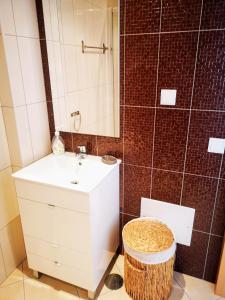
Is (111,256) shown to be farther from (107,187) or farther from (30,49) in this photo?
(30,49)

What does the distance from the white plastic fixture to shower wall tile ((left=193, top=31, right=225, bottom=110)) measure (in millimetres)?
685

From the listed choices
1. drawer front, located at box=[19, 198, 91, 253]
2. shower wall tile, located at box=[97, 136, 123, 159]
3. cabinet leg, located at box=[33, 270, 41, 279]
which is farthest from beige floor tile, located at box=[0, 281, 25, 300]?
shower wall tile, located at box=[97, 136, 123, 159]

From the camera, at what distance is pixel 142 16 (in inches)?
52.6

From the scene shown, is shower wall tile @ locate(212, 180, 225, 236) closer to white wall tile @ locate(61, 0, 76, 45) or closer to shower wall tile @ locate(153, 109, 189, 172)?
shower wall tile @ locate(153, 109, 189, 172)

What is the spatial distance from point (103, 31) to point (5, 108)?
0.76m

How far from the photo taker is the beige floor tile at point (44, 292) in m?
1.61

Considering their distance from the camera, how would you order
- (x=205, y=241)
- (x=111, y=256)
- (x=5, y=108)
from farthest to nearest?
(x=111, y=256)
(x=205, y=241)
(x=5, y=108)

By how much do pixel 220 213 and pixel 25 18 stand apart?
1683 millimetres

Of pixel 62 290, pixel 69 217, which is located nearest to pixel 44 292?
pixel 62 290

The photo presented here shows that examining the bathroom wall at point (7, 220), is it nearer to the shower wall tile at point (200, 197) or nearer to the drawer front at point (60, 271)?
the drawer front at point (60, 271)

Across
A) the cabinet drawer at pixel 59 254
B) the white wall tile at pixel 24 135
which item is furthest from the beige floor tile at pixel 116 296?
the white wall tile at pixel 24 135

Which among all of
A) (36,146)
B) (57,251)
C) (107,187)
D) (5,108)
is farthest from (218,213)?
(5,108)

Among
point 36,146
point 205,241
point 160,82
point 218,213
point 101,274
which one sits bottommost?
point 101,274

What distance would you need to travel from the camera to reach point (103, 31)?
1504 millimetres
